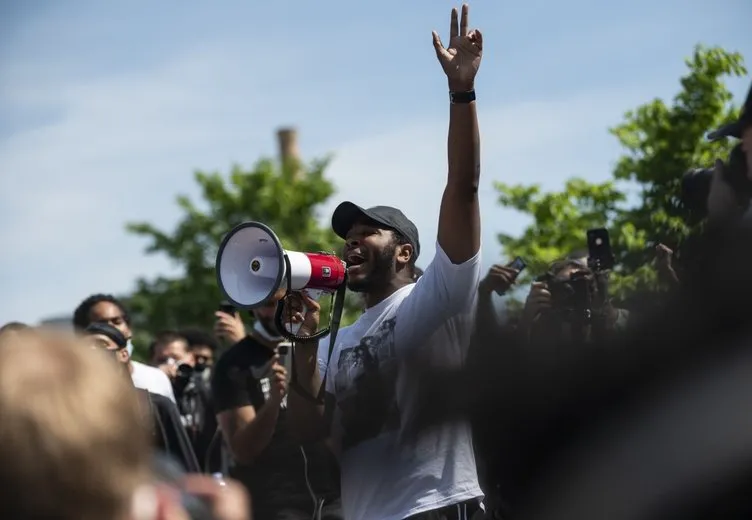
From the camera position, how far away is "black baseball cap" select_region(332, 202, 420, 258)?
4105mm

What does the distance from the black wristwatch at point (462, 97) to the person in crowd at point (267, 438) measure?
50.8 inches

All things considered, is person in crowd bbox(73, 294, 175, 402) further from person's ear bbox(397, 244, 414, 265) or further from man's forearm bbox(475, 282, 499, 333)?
man's forearm bbox(475, 282, 499, 333)

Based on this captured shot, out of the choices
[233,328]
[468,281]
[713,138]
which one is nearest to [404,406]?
[468,281]

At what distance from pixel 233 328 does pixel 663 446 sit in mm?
3274

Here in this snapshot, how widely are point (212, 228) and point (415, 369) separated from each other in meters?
20.8

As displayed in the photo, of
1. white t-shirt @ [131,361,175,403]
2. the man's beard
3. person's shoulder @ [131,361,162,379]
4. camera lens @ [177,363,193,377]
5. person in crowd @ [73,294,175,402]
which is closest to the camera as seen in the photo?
the man's beard

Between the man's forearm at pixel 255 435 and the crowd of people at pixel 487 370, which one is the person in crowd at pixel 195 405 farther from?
the crowd of people at pixel 487 370

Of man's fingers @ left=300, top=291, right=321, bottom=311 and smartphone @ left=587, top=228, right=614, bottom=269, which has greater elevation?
smartphone @ left=587, top=228, right=614, bottom=269

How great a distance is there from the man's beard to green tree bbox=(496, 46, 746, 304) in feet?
3.09

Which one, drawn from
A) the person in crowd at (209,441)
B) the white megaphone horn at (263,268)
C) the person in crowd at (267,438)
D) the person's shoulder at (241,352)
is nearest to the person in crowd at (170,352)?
the person in crowd at (209,441)

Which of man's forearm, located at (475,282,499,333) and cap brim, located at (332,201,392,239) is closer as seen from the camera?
man's forearm, located at (475,282,499,333)

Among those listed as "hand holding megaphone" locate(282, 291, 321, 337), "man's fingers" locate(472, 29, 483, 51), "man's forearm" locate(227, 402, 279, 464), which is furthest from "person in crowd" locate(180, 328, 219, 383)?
"man's fingers" locate(472, 29, 483, 51)

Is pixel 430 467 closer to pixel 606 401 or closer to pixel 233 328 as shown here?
pixel 606 401

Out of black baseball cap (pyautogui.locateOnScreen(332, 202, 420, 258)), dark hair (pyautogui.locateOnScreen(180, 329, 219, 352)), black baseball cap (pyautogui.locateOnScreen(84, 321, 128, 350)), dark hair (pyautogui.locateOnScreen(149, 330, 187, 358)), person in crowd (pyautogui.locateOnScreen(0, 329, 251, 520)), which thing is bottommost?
person in crowd (pyautogui.locateOnScreen(0, 329, 251, 520))
